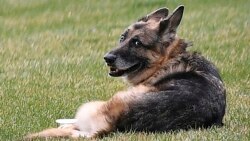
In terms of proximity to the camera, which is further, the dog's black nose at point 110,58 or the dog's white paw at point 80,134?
the dog's black nose at point 110,58

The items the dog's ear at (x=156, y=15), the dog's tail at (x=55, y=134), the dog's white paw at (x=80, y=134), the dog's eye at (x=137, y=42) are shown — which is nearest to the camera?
the dog's tail at (x=55, y=134)

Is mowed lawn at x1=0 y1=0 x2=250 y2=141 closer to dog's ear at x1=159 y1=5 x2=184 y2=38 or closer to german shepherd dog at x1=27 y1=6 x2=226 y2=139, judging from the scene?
german shepherd dog at x1=27 y1=6 x2=226 y2=139

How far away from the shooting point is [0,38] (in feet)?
49.2

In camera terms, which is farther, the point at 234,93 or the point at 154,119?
the point at 234,93

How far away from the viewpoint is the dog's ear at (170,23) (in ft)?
23.2

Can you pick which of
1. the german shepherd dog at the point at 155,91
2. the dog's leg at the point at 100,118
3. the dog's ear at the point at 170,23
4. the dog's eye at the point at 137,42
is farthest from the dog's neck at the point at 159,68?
the dog's leg at the point at 100,118

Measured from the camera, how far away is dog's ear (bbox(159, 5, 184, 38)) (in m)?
7.08

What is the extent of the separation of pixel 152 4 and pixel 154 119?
12.7 metres

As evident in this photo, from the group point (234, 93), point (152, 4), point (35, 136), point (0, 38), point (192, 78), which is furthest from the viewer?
point (152, 4)

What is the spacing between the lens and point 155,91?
21.2ft

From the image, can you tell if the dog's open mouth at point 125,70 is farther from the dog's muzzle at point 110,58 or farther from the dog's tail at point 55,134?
the dog's tail at point 55,134

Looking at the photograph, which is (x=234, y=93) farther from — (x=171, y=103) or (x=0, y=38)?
(x=0, y=38)

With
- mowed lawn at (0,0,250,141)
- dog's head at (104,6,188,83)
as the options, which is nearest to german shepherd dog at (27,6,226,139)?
dog's head at (104,6,188,83)

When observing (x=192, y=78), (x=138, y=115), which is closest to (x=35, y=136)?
(x=138, y=115)
